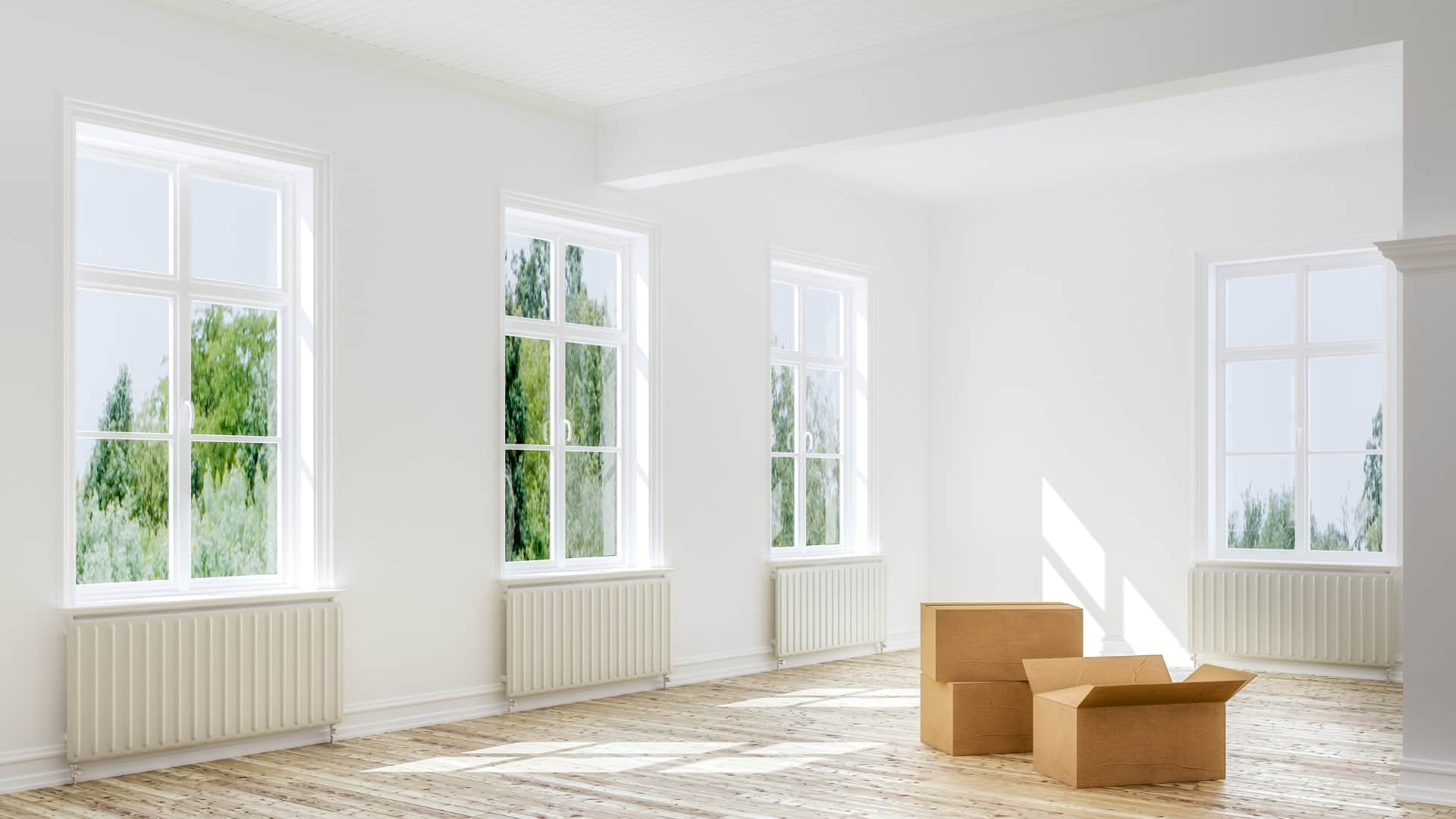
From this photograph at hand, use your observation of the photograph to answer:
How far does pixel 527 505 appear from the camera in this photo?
23.6 ft

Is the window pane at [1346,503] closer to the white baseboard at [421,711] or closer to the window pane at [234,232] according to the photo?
the white baseboard at [421,711]

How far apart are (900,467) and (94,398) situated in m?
5.65

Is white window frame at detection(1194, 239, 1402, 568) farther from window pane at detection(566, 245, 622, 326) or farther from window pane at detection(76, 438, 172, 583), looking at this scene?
window pane at detection(76, 438, 172, 583)

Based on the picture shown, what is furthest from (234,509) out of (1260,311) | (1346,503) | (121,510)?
(1346,503)

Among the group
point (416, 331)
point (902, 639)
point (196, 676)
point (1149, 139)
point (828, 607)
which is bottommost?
point (902, 639)

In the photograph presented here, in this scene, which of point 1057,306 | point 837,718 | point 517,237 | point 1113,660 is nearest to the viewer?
point 1113,660

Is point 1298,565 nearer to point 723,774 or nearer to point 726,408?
point 726,408

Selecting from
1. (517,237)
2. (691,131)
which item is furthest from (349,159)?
(691,131)

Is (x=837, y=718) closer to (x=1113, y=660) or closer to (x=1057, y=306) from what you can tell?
(x=1113, y=660)

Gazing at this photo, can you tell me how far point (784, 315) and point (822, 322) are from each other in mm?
400

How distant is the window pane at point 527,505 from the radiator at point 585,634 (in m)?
0.28

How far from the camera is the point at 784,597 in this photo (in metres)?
8.44

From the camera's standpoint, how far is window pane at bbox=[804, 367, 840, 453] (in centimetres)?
906

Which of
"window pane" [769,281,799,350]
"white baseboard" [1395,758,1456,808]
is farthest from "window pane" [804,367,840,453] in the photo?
"white baseboard" [1395,758,1456,808]
